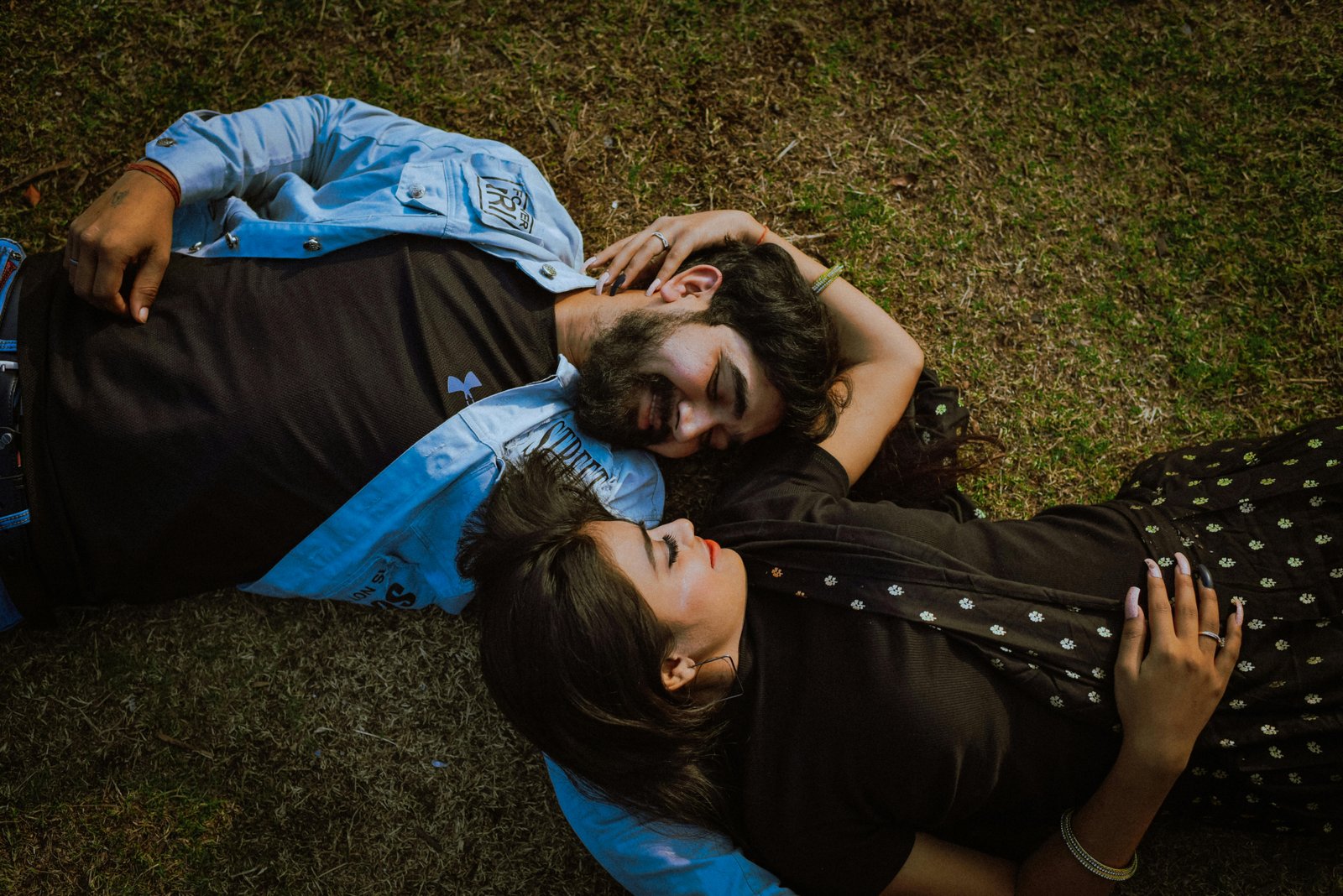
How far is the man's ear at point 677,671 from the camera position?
8.75 ft

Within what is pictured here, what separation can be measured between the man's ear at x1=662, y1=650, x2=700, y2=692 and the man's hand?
2.32 meters

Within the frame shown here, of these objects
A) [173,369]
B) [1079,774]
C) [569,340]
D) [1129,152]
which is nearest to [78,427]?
[173,369]

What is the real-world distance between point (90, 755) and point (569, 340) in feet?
9.14

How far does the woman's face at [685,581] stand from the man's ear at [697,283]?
107cm

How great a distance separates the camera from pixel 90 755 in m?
3.46

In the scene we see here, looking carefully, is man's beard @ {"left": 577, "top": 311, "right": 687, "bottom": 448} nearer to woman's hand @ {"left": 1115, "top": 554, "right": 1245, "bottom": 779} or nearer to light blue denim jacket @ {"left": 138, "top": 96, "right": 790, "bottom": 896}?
light blue denim jacket @ {"left": 138, "top": 96, "right": 790, "bottom": 896}

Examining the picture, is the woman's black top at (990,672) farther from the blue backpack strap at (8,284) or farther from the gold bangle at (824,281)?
the blue backpack strap at (8,284)

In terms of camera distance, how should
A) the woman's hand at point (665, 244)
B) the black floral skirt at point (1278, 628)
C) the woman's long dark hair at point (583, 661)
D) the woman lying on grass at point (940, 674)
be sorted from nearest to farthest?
the woman's long dark hair at point (583, 661) < the woman lying on grass at point (940, 674) < the black floral skirt at point (1278, 628) < the woman's hand at point (665, 244)

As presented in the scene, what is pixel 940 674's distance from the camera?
275 centimetres

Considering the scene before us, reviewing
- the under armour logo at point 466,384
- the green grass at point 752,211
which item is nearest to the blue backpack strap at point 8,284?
the green grass at point 752,211

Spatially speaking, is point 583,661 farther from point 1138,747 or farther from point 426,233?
point 1138,747

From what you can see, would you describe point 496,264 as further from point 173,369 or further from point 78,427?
point 78,427

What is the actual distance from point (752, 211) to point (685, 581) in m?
2.14

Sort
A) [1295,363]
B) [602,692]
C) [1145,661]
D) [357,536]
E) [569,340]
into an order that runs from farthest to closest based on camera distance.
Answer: [1295,363]
[569,340]
[357,536]
[1145,661]
[602,692]
